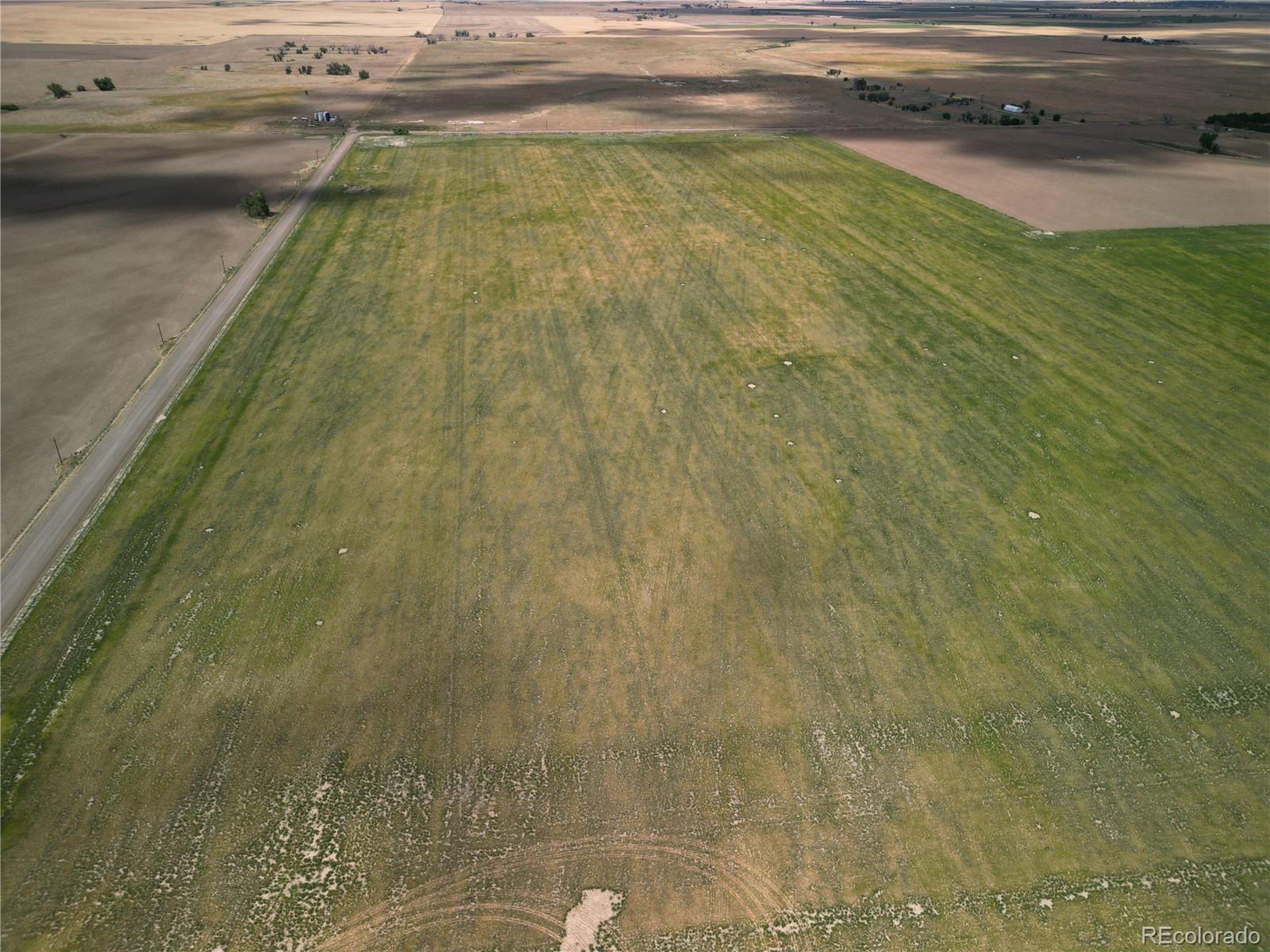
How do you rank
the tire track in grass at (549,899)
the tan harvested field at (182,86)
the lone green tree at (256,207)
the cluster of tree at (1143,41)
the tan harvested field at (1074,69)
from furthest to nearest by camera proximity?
the cluster of tree at (1143,41)
the tan harvested field at (1074,69)
the tan harvested field at (182,86)
the lone green tree at (256,207)
the tire track in grass at (549,899)

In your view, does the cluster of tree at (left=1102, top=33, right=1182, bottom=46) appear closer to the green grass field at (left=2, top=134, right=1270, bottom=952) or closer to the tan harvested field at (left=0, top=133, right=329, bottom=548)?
the green grass field at (left=2, top=134, right=1270, bottom=952)

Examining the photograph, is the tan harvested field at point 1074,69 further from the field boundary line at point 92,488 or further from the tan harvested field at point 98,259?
the field boundary line at point 92,488

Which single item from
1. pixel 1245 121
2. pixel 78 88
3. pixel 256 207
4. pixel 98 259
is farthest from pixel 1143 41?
pixel 78 88

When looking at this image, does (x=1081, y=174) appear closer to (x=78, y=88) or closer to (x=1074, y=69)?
(x=1074, y=69)

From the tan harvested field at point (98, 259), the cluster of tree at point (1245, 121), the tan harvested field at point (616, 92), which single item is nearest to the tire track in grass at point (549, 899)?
the tan harvested field at point (98, 259)

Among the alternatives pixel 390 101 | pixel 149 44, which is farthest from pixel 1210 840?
pixel 149 44

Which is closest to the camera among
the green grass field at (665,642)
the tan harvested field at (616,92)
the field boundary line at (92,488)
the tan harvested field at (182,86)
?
the green grass field at (665,642)
